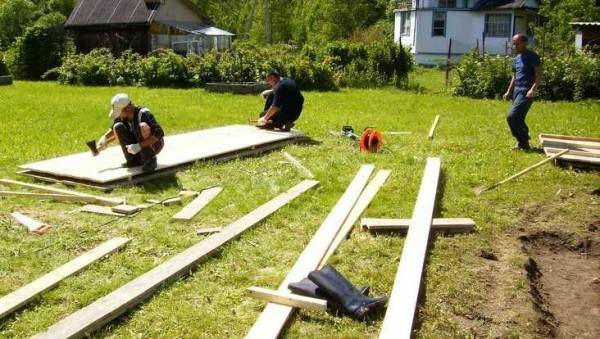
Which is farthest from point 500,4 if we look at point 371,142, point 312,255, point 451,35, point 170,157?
point 312,255

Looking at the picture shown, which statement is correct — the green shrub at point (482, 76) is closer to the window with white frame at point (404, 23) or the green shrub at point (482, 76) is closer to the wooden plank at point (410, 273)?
the wooden plank at point (410, 273)

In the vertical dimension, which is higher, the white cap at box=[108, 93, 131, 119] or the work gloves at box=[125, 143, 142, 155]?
the white cap at box=[108, 93, 131, 119]

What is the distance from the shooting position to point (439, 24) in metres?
37.7

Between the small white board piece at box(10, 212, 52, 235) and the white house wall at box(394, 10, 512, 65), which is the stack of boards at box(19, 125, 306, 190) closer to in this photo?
the small white board piece at box(10, 212, 52, 235)

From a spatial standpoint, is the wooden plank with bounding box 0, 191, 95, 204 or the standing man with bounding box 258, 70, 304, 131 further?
the standing man with bounding box 258, 70, 304, 131

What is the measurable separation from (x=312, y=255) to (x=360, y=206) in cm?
168

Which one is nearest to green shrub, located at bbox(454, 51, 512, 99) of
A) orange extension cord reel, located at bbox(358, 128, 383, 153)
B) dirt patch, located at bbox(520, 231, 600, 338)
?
orange extension cord reel, located at bbox(358, 128, 383, 153)

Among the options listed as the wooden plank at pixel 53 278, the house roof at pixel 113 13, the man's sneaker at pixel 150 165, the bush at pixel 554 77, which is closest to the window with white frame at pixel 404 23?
the house roof at pixel 113 13

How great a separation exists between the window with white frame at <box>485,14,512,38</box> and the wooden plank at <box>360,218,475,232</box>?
3387cm

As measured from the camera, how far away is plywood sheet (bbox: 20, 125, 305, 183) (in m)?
7.48

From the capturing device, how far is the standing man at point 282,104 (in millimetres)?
10383

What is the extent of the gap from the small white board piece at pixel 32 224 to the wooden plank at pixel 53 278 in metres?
0.77

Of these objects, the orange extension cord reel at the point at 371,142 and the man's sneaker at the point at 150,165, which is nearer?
the man's sneaker at the point at 150,165

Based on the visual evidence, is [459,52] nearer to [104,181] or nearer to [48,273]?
[104,181]
